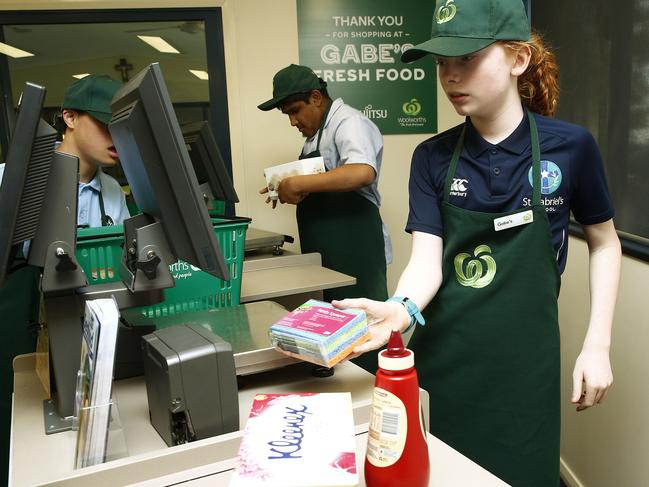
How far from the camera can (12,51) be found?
3.20 meters

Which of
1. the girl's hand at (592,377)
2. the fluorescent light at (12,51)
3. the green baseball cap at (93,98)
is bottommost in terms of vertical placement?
the girl's hand at (592,377)

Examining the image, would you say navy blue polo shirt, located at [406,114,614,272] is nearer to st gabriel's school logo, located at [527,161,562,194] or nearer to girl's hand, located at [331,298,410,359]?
st gabriel's school logo, located at [527,161,562,194]

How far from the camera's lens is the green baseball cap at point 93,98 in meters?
1.75

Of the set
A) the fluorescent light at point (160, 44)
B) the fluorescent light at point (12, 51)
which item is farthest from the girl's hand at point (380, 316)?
the fluorescent light at point (12, 51)

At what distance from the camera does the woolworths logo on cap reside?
3.89 ft

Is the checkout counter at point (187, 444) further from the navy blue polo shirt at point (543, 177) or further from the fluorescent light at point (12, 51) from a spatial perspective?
the fluorescent light at point (12, 51)

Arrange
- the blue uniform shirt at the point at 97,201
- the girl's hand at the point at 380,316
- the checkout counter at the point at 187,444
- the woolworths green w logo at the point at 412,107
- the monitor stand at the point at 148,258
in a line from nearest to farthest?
the checkout counter at the point at 187,444
the monitor stand at the point at 148,258
the girl's hand at the point at 380,316
the blue uniform shirt at the point at 97,201
the woolworths green w logo at the point at 412,107

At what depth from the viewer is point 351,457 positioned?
2.26 ft

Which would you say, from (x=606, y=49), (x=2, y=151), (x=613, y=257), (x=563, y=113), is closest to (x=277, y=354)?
(x=613, y=257)

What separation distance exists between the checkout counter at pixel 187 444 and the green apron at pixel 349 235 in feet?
3.71

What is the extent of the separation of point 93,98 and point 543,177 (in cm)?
130

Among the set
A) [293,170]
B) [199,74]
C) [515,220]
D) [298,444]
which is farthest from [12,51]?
[298,444]

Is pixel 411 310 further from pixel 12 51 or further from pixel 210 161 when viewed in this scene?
pixel 12 51

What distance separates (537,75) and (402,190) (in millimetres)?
2315
